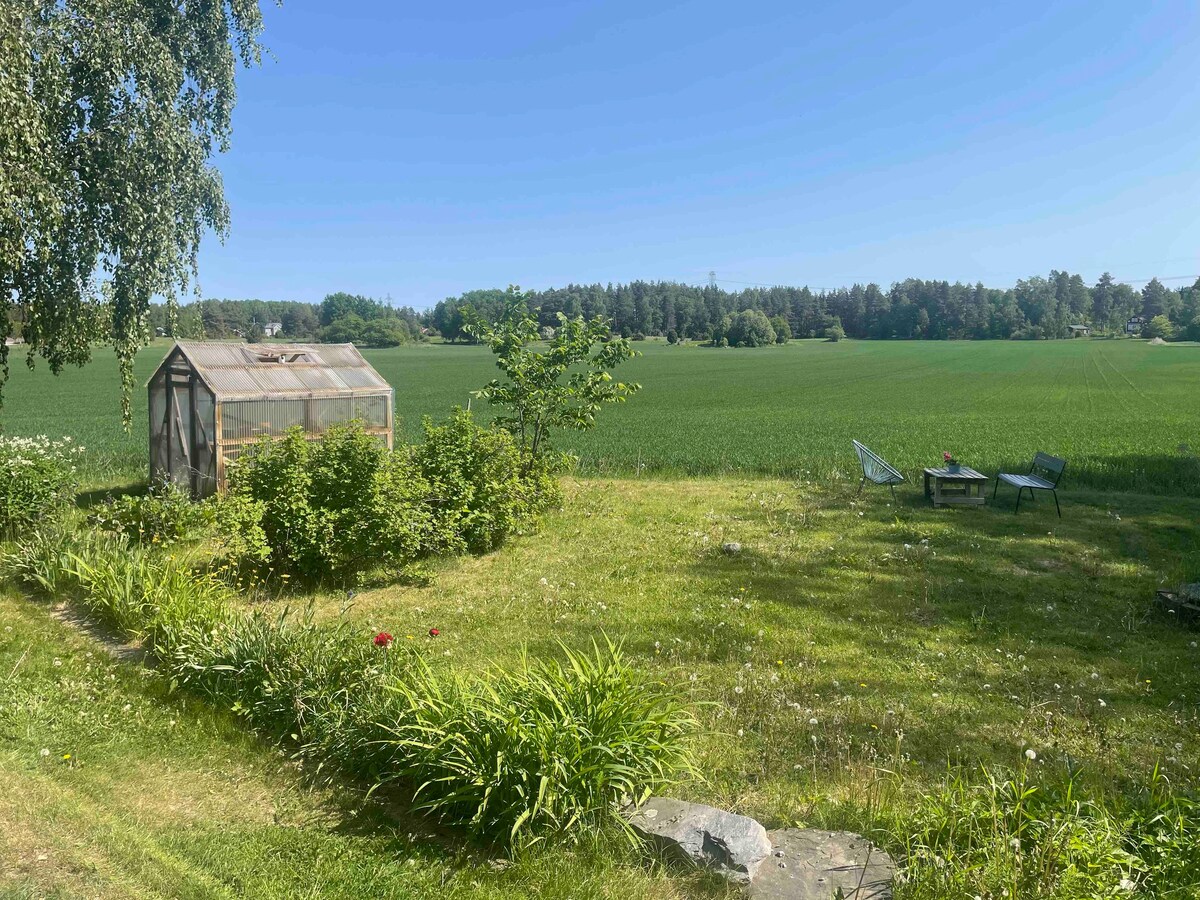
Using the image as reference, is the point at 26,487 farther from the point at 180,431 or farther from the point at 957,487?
the point at 957,487

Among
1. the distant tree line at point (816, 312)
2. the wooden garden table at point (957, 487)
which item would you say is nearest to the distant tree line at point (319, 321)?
the distant tree line at point (816, 312)

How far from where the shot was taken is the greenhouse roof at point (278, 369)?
1425 cm

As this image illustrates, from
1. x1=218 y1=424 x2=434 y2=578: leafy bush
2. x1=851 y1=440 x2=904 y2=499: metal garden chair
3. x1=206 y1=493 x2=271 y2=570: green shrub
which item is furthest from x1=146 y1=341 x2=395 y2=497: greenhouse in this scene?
x1=851 y1=440 x2=904 y2=499: metal garden chair

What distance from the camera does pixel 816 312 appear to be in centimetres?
15400

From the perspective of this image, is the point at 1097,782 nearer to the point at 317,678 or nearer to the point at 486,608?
the point at 317,678

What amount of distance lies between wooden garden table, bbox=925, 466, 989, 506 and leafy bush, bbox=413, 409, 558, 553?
23.3 ft

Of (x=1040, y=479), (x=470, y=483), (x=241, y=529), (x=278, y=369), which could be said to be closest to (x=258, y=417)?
(x=278, y=369)

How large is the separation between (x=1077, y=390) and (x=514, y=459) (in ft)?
142

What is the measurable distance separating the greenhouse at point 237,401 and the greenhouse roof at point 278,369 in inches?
0.7

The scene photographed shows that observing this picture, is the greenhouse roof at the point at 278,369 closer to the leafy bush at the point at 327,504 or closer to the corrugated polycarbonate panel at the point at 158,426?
the corrugated polycarbonate panel at the point at 158,426

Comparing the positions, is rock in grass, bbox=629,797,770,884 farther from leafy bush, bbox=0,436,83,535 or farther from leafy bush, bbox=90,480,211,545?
leafy bush, bbox=0,436,83,535

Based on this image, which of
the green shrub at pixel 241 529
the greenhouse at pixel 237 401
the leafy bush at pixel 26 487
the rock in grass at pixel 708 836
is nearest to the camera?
the rock in grass at pixel 708 836

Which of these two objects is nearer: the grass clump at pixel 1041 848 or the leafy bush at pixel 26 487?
the grass clump at pixel 1041 848

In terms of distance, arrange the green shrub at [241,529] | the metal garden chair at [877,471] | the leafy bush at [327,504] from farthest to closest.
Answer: the metal garden chair at [877,471] < the leafy bush at [327,504] < the green shrub at [241,529]
